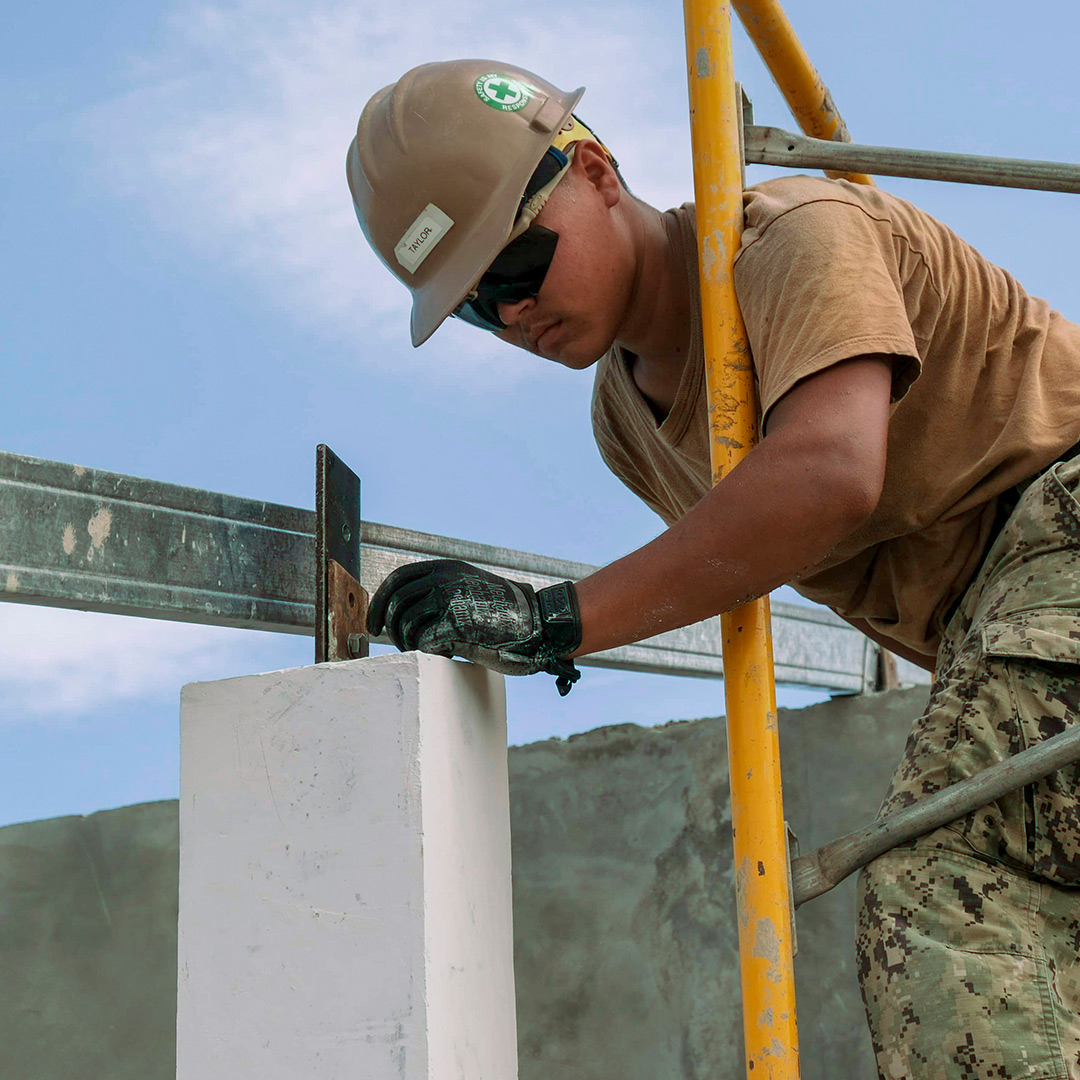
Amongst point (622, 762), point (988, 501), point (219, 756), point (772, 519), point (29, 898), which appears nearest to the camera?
point (772, 519)

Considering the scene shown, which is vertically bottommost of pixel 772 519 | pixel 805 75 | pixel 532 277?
pixel 772 519

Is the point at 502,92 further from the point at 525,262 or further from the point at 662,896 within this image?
the point at 662,896

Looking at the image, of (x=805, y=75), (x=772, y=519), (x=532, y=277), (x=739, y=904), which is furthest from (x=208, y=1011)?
(x=805, y=75)

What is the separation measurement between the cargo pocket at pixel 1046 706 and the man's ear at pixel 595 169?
972 millimetres

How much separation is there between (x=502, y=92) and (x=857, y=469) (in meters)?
0.93

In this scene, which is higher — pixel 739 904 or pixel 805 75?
pixel 805 75

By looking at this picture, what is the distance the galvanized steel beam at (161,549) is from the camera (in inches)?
89.9

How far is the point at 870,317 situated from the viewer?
181cm

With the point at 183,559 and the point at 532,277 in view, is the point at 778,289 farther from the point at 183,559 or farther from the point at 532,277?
the point at 183,559

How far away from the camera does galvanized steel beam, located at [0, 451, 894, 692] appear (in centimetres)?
228

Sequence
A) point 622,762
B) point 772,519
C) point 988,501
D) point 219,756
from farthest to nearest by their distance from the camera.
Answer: point 622,762
point 988,501
point 219,756
point 772,519

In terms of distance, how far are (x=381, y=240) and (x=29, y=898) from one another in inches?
154

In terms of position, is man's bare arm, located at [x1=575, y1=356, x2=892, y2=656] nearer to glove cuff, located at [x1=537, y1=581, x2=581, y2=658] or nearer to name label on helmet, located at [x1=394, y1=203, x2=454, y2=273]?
glove cuff, located at [x1=537, y1=581, x2=581, y2=658]

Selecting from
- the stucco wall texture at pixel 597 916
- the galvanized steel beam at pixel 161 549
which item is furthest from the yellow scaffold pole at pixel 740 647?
the stucco wall texture at pixel 597 916
